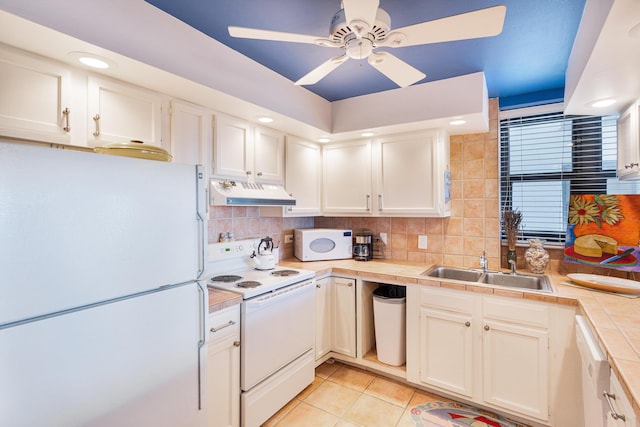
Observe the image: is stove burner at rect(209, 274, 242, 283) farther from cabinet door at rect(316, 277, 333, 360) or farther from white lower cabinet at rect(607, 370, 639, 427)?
white lower cabinet at rect(607, 370, 639, 427)

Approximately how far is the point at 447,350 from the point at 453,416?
16.4 inches

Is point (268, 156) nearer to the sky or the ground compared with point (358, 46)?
nearer to the ground

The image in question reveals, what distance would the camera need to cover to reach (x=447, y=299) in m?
2.27

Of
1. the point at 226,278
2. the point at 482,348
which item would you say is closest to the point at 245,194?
the point at 226,278

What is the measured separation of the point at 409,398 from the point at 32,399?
2.24 m

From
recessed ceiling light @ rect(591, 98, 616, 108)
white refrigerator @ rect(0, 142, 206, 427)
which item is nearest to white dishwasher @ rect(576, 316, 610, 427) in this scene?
recessed ceiling light @ rect(591, 98, 616, 108)

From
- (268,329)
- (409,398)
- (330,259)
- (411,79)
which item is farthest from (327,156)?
(409,398)

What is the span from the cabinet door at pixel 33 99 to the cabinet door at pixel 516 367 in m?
2.67

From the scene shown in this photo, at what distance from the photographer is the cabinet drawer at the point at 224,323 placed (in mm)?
1694

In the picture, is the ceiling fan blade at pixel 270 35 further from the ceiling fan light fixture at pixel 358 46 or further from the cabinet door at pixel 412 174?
the cabinet door at pixel 412 174

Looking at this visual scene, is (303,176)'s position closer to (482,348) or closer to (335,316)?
(335,316)

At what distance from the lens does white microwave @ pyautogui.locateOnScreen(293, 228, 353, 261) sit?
300 centimetres

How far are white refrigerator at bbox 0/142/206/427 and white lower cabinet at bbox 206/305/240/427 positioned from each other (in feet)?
0.75

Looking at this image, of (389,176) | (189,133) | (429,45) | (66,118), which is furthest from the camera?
(389,176)
